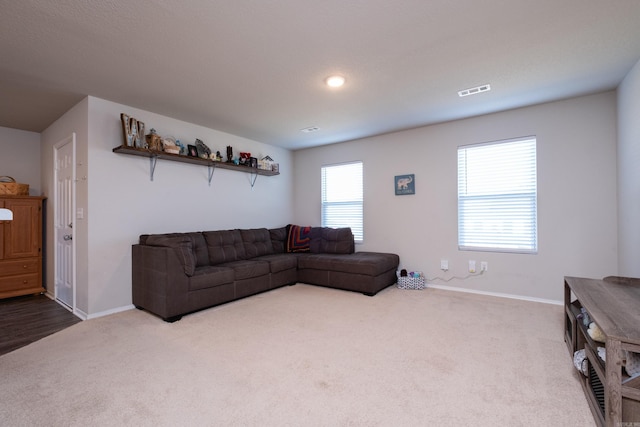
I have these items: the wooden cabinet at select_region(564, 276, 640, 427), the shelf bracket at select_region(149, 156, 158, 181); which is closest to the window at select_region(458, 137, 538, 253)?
the wooden cabinet at select_region(564, 276, 640, 427)

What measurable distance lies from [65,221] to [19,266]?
1.11 meters

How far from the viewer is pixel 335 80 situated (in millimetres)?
2861

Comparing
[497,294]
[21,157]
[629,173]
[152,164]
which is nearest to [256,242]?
[152,164]

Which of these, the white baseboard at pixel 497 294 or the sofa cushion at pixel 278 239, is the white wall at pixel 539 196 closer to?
the white baseboard at pixel 497 294

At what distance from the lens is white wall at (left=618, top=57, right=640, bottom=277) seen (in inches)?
101

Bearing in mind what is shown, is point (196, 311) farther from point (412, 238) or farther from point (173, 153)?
point (412, 238)

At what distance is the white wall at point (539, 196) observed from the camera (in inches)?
129

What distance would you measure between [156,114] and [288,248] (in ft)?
9.05

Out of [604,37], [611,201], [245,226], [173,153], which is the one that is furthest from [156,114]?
[611,201]

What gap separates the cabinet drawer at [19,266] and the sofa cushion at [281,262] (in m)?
3.02

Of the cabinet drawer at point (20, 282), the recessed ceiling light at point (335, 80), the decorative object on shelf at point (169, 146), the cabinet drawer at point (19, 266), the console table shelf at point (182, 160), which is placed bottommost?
the cabinet drawer at point (20, 282)

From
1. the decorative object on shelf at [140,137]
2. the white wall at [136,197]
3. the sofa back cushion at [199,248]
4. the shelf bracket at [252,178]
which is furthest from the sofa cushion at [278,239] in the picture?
the decorative object on shelf at [140,137]

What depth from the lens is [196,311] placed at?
333 centimetres

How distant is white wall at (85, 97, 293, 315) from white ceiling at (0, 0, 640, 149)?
1.16ft
